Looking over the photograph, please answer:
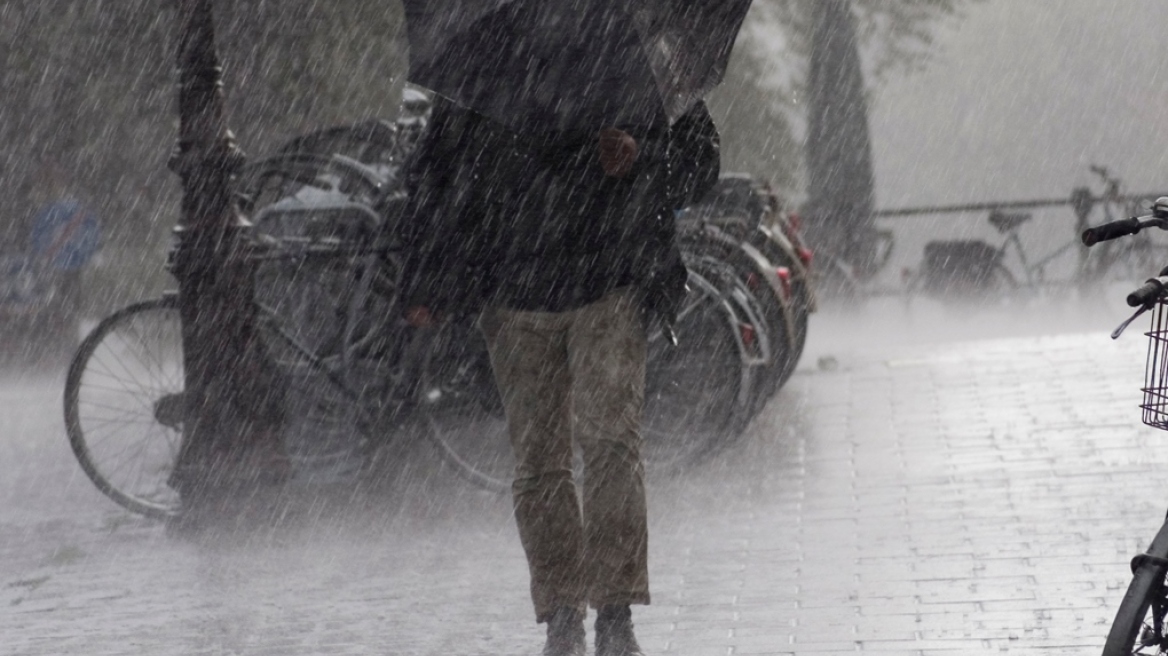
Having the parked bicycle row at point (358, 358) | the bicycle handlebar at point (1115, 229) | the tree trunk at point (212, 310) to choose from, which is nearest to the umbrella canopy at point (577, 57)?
the bicycle handlebar at point (1115, 229)

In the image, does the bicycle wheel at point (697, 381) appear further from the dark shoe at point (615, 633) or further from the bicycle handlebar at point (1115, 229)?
the bicycle handlebar at point (1115, 229)

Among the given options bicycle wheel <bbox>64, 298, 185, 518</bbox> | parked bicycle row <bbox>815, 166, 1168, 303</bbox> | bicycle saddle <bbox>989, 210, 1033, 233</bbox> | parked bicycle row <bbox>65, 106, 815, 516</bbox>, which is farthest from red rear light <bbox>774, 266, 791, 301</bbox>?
bicycle saddle <bbox>989, 210, 1033, 233</bbox>

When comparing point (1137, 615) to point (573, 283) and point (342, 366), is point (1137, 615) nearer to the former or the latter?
point (573, 283)

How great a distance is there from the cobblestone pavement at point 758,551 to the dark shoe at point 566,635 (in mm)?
325

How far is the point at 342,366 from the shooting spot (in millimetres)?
7938

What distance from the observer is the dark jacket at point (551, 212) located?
5.35 metres

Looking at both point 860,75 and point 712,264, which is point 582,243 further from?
point 860,75

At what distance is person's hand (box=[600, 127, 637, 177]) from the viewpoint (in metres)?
5.20

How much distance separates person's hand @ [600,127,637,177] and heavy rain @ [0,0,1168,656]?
11 mm

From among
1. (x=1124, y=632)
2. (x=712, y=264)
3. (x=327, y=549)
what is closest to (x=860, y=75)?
(x=712, y=264)

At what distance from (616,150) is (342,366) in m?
3.02

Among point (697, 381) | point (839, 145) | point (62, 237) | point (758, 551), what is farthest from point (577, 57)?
point (839, 145)

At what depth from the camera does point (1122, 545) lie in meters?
6.54

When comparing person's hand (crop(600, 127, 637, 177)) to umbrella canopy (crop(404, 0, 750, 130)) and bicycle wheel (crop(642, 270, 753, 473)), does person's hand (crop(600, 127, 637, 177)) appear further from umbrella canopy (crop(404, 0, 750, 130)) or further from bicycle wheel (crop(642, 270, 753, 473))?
Answer: bicycle wheel (crop(642, 270, 753, 473))
